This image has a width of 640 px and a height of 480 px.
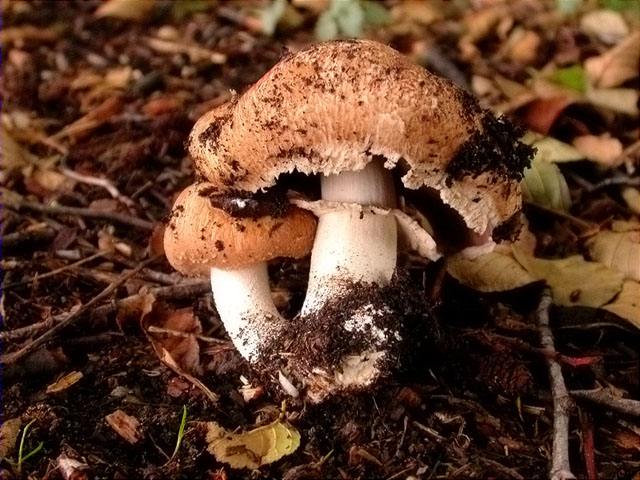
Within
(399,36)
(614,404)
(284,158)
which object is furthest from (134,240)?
(399,36)

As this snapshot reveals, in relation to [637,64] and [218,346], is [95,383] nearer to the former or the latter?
[218,346]

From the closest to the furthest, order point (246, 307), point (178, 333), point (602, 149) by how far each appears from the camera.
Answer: point (246, 307)
point (178, 333)
point (602, 149)

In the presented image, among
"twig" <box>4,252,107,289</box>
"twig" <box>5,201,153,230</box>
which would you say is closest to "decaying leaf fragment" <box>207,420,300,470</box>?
"twig" <box>4,252,107,289</box>

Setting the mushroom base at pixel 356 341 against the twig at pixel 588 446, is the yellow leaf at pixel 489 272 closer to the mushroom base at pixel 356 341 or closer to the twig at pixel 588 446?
the mushroom base at pixel 356 341

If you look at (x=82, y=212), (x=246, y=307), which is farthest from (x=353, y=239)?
(x=82, y=212)

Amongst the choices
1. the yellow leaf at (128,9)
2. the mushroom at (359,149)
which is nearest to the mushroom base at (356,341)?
the mushroom at (359,149)

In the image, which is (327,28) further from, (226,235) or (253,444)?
(253,444)
